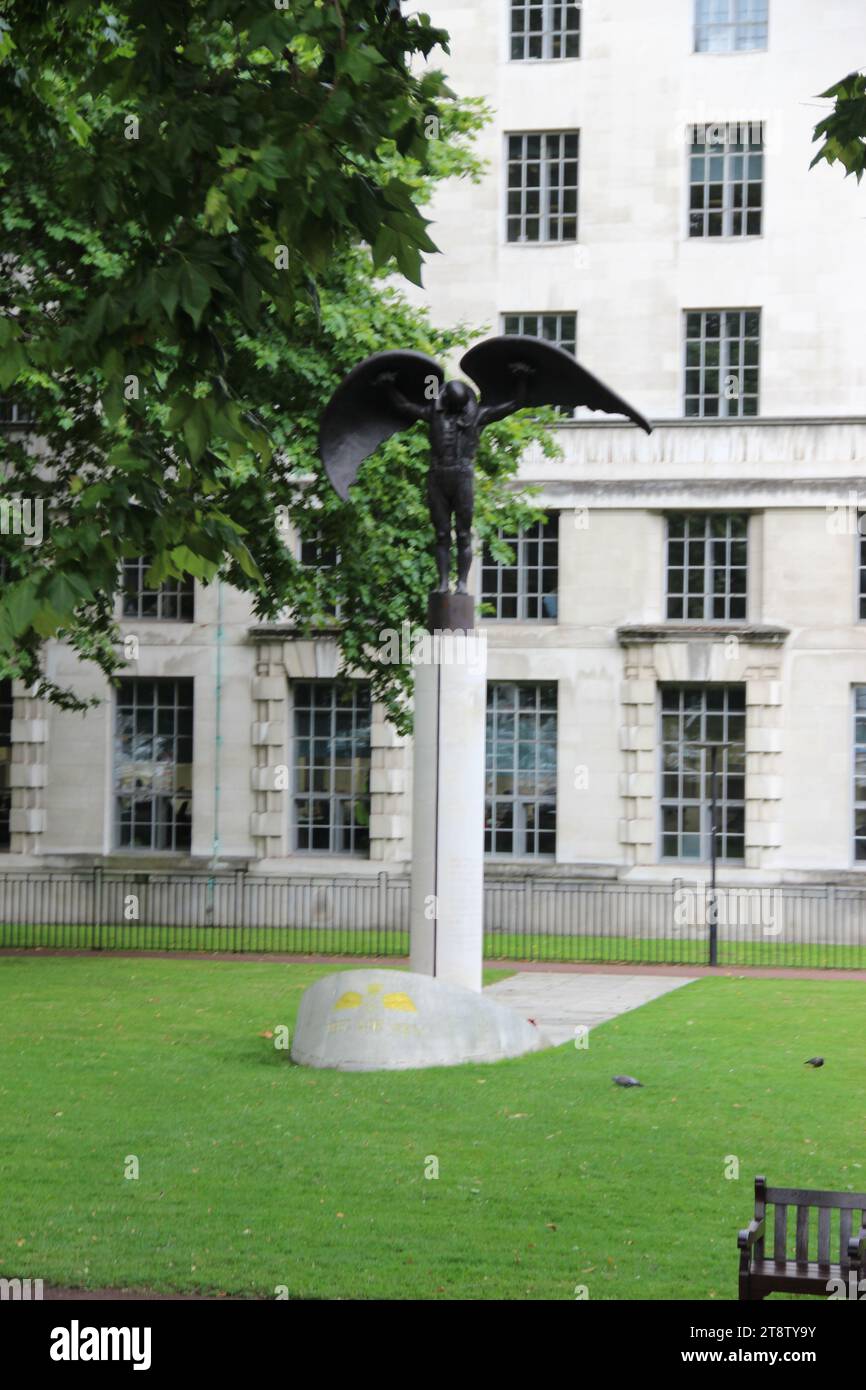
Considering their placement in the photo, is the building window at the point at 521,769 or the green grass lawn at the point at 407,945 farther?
the building window at the point at 521,769

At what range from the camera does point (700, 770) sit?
34.4 m

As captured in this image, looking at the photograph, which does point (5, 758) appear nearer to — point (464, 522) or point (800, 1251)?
point (464, 522)

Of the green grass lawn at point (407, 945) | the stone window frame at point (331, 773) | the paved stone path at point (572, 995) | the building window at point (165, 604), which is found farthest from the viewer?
the building window at point (165, 604)

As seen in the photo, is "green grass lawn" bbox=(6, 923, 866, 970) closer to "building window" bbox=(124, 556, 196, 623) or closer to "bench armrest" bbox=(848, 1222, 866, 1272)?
"building window" bbox=(124, 556, 196, 623)

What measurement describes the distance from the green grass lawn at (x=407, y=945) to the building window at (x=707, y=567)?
240 inches

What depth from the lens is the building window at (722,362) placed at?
3425cm

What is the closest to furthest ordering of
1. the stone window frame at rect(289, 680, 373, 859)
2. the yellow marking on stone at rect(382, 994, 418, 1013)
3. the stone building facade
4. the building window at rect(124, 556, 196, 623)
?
the yellow marking on stone at rect(382, 994, 418, 1013) < the stone building facade < the stone window frame at rect(289, 680, 373, 859) < the building window at rect(124, 556, 196, 623)

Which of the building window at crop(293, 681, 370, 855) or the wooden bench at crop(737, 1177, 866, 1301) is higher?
the building window at crop(293, 681, 370, 855)

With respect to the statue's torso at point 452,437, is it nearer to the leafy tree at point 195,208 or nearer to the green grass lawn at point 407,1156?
the green grass lawn at point 407,1156

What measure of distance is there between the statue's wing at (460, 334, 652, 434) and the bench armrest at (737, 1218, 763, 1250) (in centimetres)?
1205

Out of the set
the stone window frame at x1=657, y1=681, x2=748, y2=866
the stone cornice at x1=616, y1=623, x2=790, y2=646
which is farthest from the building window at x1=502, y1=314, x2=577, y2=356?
the stone window frame at x1=657, y1=681, x2=748, y2=866

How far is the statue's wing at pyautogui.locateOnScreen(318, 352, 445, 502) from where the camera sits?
18.8 metres

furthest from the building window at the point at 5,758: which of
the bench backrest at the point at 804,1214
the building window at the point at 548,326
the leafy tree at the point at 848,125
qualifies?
the bench backrest at the point at 804,1214
